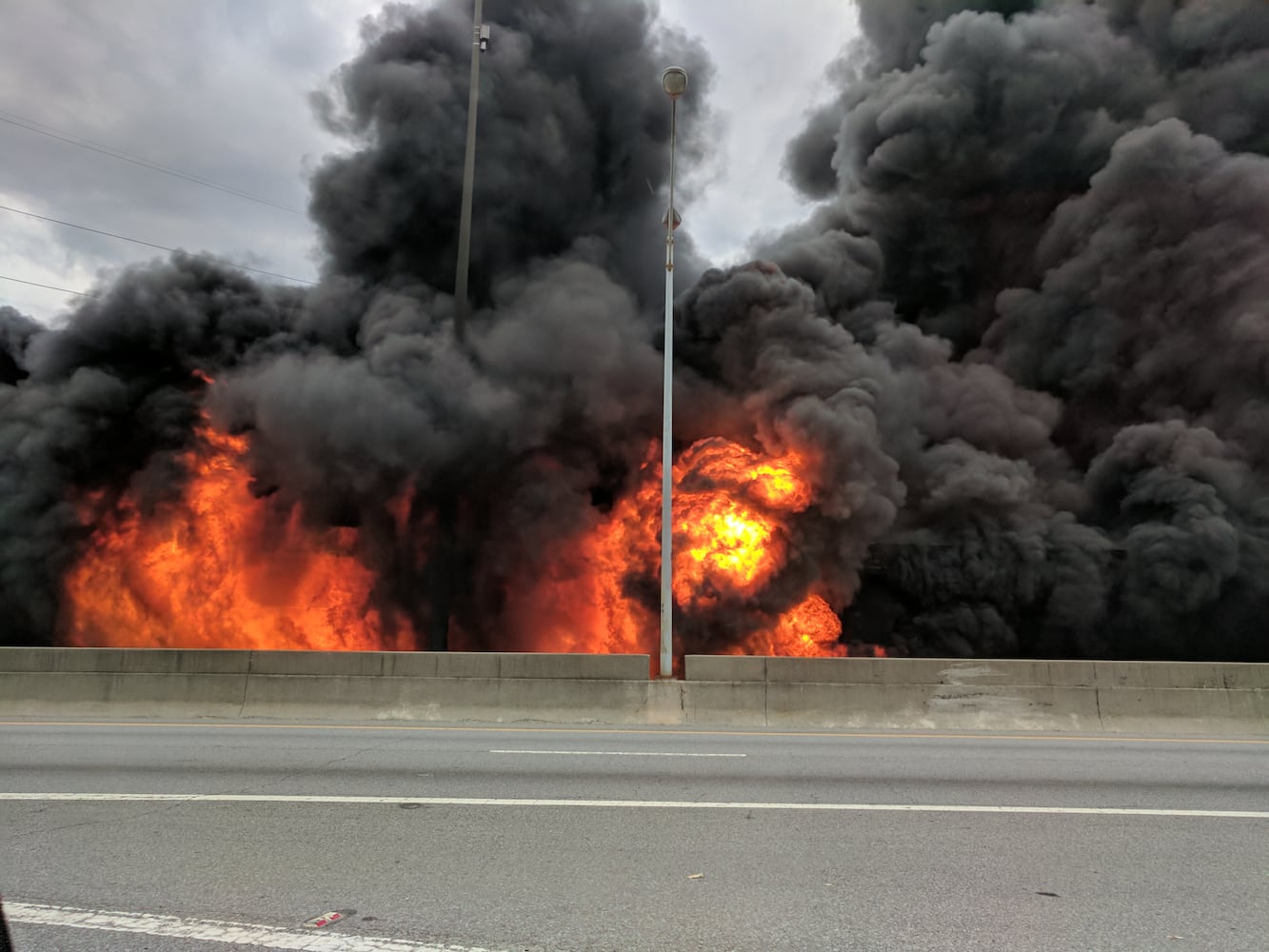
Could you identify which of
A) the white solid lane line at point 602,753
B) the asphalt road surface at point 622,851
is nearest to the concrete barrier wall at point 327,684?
the white solid lane line at point 602,753

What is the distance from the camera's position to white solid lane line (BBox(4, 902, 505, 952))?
9.43 ft

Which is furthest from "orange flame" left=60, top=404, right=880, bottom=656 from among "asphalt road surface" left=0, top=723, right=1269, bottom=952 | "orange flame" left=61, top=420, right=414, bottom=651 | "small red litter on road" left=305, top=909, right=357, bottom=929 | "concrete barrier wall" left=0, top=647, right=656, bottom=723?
"small red litter on road" left=305, top=909, right=357, bottom=929

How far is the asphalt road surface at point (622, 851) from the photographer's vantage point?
3.07 metres

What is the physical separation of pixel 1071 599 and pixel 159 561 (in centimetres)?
2556

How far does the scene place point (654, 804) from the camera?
507 cm

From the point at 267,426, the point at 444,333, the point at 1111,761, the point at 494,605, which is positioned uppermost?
the point at 444,333

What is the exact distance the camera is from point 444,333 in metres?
23.2

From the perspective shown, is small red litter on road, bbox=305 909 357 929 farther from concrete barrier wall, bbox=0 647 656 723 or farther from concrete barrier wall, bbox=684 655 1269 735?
concrete barrier wall, bbox=684 655 1269 735

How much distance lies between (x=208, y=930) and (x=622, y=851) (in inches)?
72.5

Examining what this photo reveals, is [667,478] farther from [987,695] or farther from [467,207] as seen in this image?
[467,207]

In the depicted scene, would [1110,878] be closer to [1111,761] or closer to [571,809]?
[571,809]

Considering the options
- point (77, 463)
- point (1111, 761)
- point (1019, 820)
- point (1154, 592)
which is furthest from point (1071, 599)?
point (77, 463)

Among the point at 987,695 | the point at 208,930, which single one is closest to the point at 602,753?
the point at 208,930

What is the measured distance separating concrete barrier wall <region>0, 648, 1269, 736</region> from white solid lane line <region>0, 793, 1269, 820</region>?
4708 mm
